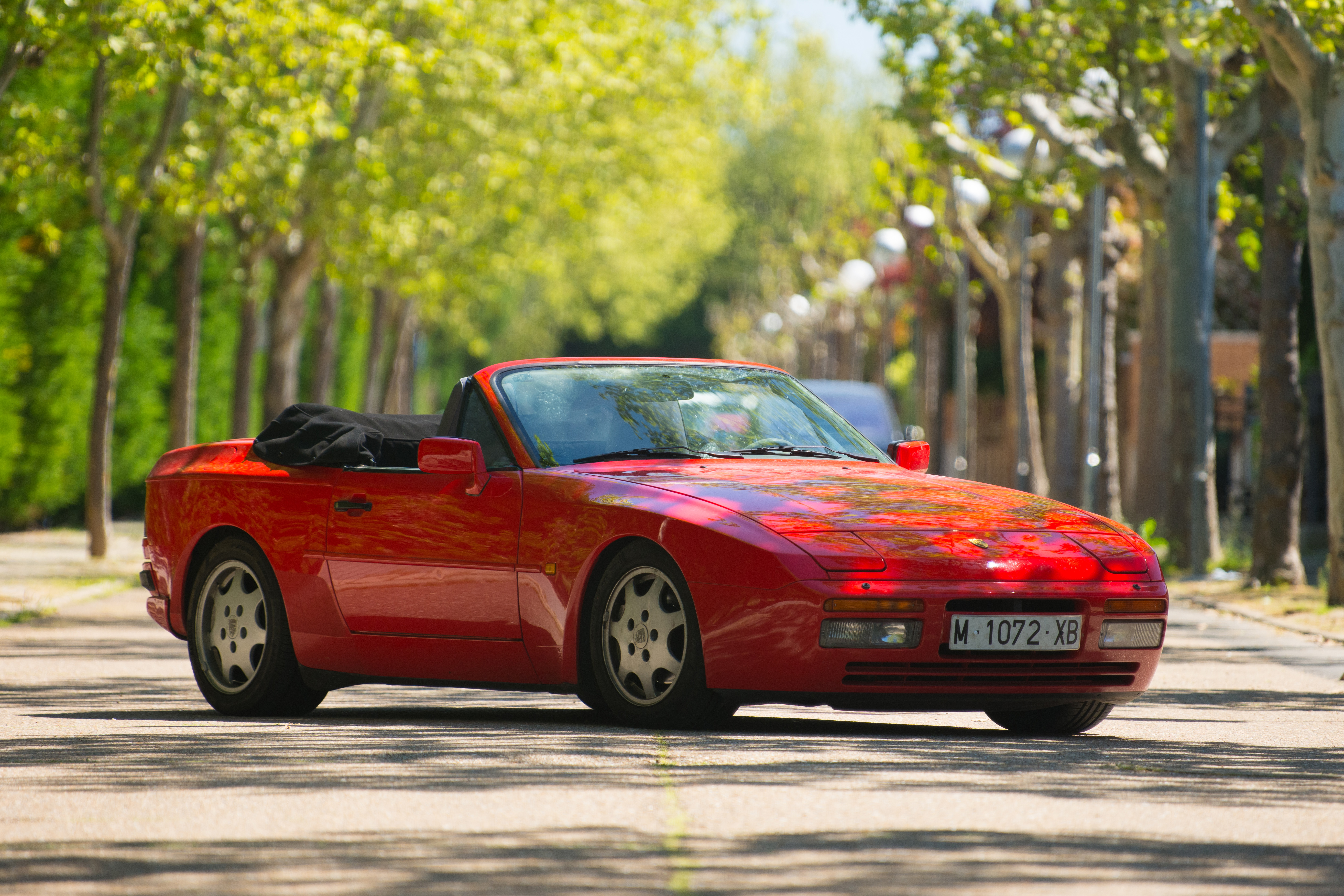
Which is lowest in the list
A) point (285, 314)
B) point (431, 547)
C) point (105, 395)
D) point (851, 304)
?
point (431, 547)

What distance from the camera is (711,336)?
369 feet

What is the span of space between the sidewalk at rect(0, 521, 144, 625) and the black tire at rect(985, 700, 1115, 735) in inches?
335

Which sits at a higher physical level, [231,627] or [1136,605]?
[1136,605]

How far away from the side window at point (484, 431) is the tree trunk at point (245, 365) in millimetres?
16612

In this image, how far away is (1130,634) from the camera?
315 inches

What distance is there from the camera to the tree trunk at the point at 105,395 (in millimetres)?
20781

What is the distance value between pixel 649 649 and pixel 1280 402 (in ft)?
41.7

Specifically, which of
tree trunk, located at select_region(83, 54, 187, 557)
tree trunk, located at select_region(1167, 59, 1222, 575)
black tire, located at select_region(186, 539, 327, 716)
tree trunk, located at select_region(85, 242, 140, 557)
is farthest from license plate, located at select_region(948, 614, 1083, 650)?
tree trunk, located at select_region(85, 242, 140, 557)

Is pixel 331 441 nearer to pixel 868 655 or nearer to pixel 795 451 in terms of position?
pixel 795 451

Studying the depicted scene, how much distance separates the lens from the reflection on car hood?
304 inches

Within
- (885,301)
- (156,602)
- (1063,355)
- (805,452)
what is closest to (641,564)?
(805,452)

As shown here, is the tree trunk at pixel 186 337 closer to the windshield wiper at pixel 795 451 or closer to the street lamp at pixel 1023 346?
the street lamp at pixel 1023 346

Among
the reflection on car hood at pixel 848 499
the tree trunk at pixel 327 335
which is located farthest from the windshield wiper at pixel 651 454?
the tree trunk at pixel 327 335

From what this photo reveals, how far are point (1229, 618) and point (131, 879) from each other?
40.7ft
